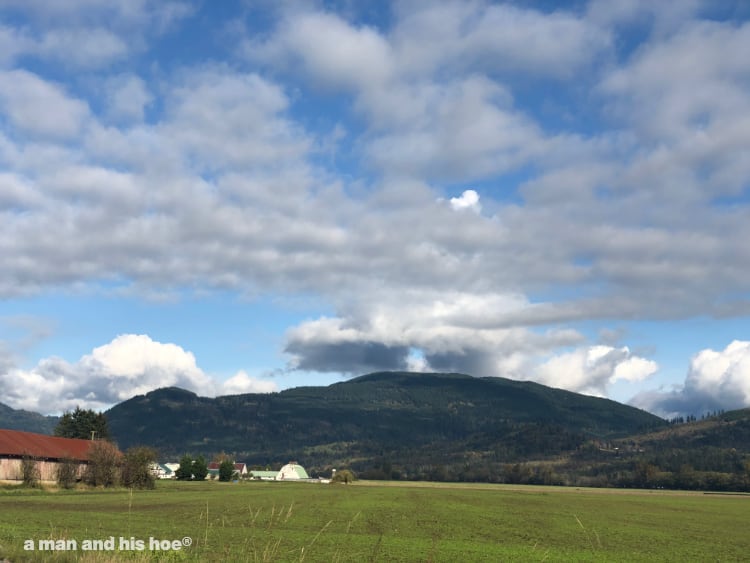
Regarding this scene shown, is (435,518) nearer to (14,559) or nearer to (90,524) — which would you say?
(90,524)

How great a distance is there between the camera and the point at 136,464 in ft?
399

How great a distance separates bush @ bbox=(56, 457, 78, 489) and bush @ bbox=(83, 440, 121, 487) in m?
3.37

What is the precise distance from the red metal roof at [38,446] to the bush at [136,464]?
8.66 meters

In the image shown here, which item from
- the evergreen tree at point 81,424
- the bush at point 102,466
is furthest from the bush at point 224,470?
the bush at point 102,466

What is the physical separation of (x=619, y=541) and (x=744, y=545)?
34.0ft

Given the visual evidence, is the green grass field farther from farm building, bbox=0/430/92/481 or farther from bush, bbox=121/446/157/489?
bush, bbox=121/446/157/489

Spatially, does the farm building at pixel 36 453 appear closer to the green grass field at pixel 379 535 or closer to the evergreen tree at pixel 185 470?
the green grass field at pixel 379 535

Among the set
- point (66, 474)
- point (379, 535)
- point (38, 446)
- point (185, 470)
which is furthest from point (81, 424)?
point (379, 535)

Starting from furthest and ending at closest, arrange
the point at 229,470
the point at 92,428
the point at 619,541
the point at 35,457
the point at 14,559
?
the point at 229,470, the point at 92,428, the point at 35,457, the point at 619,541, the point at 14,559

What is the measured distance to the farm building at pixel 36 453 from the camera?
110 meters

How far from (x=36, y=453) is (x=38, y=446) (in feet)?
19.1

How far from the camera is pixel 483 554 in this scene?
3981 cm

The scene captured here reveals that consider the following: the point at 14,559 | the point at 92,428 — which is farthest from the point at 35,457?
the point at 14,559

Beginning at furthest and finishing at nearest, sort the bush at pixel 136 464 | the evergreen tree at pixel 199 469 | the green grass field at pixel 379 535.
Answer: the evergreen tree at pixel 199 469 < the bush at pixel 136 464 < the green grass field at pixel 379 535
